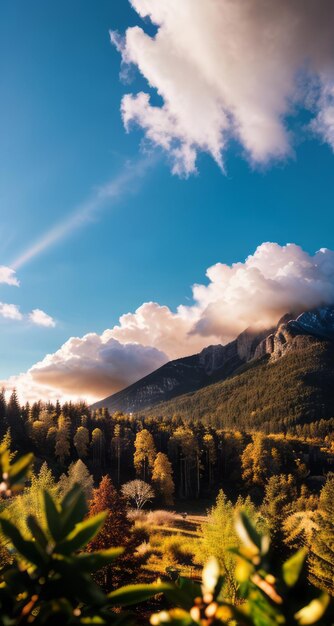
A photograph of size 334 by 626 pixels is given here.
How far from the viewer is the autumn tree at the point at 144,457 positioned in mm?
81000

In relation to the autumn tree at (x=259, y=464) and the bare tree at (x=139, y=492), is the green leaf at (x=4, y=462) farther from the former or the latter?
the autumn tree at (x=259, y=464)

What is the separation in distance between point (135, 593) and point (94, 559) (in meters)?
0.24

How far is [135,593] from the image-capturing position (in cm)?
135

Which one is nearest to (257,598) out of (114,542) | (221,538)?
(114,542)

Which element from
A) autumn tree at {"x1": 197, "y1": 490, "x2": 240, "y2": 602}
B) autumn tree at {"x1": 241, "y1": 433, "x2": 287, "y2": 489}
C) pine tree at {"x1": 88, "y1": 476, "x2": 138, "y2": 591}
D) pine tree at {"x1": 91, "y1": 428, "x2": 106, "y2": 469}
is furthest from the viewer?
pine tree at {"x1": 91, "y1": 428, "x2": 106, "y2": 469}

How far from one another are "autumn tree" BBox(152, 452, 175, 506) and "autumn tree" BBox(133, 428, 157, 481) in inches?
362

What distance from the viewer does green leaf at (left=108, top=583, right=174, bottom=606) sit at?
4.24 feet

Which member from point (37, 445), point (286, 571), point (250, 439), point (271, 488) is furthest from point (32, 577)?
point (250, 439)

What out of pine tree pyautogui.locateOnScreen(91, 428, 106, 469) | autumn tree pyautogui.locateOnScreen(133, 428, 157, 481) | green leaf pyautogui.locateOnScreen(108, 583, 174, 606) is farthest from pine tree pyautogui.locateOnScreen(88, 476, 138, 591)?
pine tree pyautogui.locateOnScreen(91, 428, 106, 469)

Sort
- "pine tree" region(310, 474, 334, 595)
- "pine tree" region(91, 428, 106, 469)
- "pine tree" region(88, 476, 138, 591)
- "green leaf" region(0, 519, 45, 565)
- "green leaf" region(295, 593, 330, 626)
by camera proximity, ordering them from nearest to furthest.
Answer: "green leaf" region(295, 593, 330, 626) → "green leaf" region(0, 519, 45, 565) → "pine tree" region(88, 476, 138, 591) → "pine tree" region(310, 474, 334, 595) → "pine tree" region(91, 428, 106, 469)

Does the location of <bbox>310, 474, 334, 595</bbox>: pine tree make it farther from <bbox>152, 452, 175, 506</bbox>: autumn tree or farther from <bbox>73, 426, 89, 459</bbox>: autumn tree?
<bbox>73, 426, 89, 459</bbox>: autumn tree

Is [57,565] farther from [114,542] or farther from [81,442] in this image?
[81,442]

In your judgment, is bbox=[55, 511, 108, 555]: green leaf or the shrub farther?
the shrub

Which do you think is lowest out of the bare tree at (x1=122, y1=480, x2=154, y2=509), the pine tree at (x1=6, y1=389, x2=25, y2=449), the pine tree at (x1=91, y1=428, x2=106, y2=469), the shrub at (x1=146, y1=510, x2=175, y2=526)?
the shrub at (x1=146, y1=510, x2=175, y2=526)
